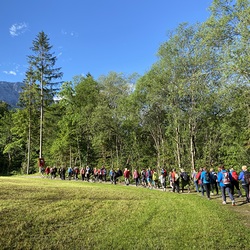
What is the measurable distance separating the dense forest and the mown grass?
9.61 metres

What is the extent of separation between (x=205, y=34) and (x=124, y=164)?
2583cm

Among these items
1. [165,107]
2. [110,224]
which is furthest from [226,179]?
[165,107]

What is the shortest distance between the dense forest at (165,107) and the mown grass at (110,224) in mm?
9608

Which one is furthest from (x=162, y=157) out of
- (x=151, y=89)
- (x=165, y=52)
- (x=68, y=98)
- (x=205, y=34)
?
(x=68, y=98)

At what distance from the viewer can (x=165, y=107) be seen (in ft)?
102

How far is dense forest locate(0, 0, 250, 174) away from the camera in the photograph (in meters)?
18.3

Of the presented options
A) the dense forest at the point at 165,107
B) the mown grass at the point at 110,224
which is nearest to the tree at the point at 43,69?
the dense forest at the point at 165,107

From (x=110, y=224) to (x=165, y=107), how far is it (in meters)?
23.2

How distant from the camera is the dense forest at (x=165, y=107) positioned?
18.3 metres

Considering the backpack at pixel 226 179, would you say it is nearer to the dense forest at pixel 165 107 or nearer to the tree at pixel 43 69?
the dense forest at pixel 165 107

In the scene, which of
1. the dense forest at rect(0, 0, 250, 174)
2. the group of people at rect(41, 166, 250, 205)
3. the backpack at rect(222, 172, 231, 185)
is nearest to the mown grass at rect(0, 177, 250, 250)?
the backpack at rect(222, 172, 231, 185)

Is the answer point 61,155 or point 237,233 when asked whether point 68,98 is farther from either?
point 237,233

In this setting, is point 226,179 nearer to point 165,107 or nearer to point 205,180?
point 205,180

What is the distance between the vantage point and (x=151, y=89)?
31.2 m
